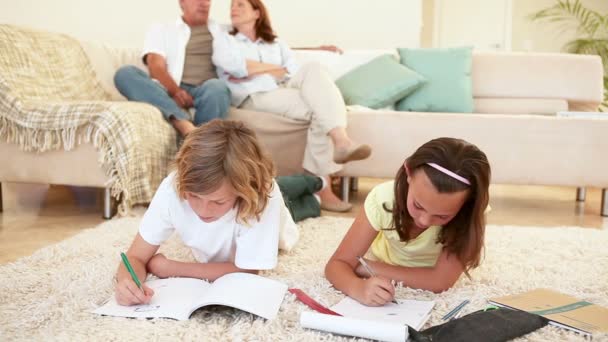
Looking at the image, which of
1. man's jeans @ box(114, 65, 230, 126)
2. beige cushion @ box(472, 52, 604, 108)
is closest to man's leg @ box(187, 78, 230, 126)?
man's jeans @ box(114, 65, 230, 126)

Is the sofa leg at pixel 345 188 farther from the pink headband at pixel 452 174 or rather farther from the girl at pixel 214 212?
the pink headband at pixel 452 174

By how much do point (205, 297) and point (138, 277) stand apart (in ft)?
0.77

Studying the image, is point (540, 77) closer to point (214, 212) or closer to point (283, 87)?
point (283, 87)

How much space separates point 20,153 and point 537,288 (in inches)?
73.2

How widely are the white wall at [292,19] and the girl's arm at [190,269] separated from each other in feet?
9.22

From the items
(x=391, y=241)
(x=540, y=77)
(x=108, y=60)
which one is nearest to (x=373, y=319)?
(x=391, y=241)

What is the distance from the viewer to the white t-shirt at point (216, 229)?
1.37 m

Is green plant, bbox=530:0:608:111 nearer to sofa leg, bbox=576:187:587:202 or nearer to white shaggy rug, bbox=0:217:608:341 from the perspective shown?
sofa leg, bbox=576:187:587:202

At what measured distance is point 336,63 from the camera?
131 inches

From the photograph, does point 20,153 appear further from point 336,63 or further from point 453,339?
point 453,339

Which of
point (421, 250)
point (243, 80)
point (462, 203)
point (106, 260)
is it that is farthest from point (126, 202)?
point (462, 203)

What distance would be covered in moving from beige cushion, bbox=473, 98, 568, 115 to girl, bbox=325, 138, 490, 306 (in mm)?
1947

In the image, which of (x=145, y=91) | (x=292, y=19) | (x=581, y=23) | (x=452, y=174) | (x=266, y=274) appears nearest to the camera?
(x=452, y=174)

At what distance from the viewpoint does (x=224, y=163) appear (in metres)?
1.24
